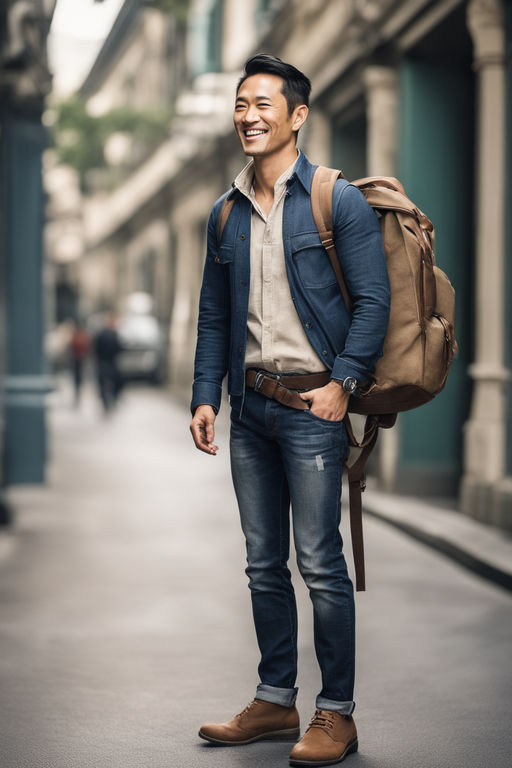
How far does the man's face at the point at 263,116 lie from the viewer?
4.12 m

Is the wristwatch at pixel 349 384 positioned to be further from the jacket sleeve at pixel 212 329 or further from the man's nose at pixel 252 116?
the man's nose at pixel 252 116

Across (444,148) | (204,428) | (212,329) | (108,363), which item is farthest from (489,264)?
(108,363)

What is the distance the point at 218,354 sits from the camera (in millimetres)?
4422

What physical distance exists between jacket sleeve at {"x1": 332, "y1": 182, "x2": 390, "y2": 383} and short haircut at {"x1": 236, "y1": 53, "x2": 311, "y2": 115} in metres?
0.35

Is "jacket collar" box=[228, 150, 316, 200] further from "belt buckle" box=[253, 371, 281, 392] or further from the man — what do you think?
"belt buckle" box=[253, 371, 281, 392]

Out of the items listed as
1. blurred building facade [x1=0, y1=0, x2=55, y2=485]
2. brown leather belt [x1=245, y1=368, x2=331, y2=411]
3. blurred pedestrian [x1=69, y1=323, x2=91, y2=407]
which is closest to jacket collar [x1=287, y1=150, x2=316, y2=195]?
brown leather belt [x1=245, y1=368, x2=331, y2=411]

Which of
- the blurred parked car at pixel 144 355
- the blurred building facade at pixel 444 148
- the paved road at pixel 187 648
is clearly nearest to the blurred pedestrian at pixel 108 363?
the blurred building facade at pixel 444 148

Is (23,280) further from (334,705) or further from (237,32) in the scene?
(237,32)

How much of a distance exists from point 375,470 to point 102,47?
119 feet

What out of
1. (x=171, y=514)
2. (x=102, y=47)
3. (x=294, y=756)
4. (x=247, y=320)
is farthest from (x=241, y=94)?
(x=102, y=47)

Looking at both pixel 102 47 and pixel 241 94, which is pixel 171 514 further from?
pixel 102 47

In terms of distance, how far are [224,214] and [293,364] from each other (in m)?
0.57

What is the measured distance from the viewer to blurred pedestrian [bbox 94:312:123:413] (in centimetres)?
2397

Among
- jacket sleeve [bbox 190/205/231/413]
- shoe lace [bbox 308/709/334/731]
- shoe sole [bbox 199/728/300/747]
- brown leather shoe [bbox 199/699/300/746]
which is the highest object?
jacket sleeve [bbox 190/205/231/413]
